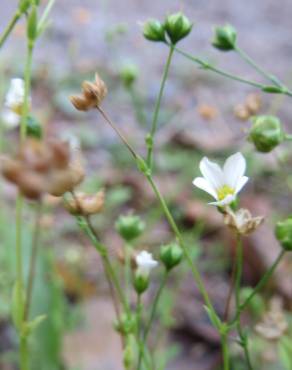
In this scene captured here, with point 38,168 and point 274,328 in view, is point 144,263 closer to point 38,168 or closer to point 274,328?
point 274,328

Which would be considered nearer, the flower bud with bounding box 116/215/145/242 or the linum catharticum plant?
the linum catharticum plant

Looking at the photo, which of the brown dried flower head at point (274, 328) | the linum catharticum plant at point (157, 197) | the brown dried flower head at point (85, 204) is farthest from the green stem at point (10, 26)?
the brown dried flower head at point (274, 328)

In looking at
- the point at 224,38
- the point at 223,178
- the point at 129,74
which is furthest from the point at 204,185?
the point at 129,74

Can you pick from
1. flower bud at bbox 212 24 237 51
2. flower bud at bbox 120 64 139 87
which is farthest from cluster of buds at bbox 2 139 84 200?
flower bud at bbox 120 64 139 87

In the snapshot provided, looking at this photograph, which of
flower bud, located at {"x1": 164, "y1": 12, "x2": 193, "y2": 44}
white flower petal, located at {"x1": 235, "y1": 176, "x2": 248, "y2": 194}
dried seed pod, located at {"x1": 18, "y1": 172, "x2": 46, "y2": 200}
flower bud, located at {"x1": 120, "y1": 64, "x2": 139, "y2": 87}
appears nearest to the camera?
dried seed pod, located at {"x1": 18, "y1": 172, "x2": 46, "y2": 200}

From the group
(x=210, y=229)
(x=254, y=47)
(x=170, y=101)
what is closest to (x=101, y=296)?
(x=210, y=229)

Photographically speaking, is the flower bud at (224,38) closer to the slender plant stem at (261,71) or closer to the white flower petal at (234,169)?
the slender plant stem at (261,71)

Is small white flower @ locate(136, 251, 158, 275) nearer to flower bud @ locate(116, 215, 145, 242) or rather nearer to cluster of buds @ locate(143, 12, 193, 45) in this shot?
flower bud @ locate(116, 215, 145, 242)
